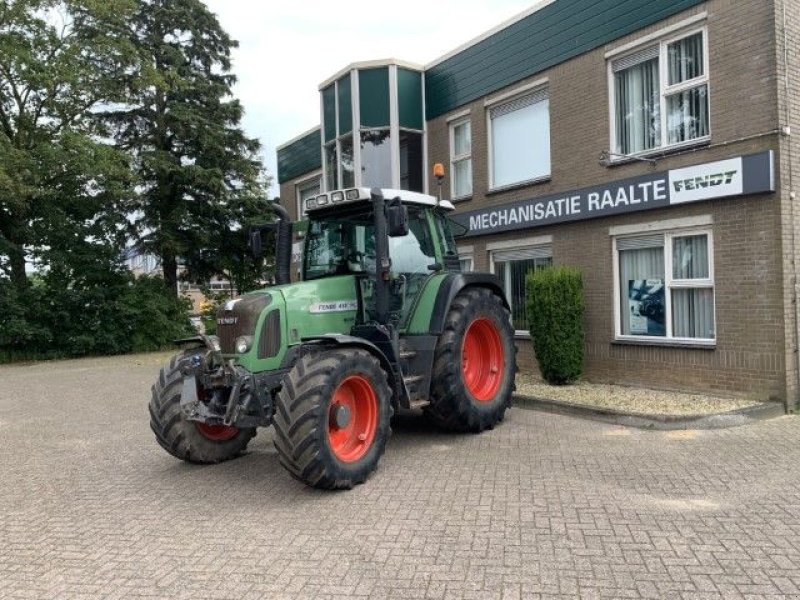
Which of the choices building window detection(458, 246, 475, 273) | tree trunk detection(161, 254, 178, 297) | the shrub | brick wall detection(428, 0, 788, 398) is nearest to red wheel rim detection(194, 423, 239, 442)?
brick wall detection(428, 0, 788, 398)

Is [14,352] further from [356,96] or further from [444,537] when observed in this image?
[444,537]

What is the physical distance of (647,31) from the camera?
9.84 metres

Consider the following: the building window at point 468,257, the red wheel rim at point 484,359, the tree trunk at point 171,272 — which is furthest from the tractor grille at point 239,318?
the tree trunk at point 171,272

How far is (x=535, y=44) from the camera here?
11.7 meters

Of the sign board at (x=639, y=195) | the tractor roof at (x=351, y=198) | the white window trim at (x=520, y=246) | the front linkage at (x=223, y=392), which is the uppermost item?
the sign board at (x=639, y=195)

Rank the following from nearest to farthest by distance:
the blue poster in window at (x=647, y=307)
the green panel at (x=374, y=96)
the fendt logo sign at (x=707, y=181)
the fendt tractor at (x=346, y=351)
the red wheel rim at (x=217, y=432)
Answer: the fendt tractor at (x=346, y=351) < the red wheel rim at (x=217, y=432) < the fendt logo sign at (x=707, y=181) < the blue poster in window at (x=647, y=307) < the green panel at (x=374, y=96)

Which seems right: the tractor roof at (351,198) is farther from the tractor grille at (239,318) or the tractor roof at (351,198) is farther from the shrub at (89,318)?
the shrub at (89,318)

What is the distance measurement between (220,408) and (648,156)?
712 centimetres

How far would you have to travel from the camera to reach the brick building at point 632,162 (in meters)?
8.31

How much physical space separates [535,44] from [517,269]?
395cm

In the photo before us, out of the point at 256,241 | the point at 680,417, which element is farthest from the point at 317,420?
the point at 680,417

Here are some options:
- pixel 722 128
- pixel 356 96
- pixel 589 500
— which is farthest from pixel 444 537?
pixel 356 96

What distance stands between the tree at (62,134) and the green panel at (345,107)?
813 cm

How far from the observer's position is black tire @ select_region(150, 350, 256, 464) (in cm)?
621
